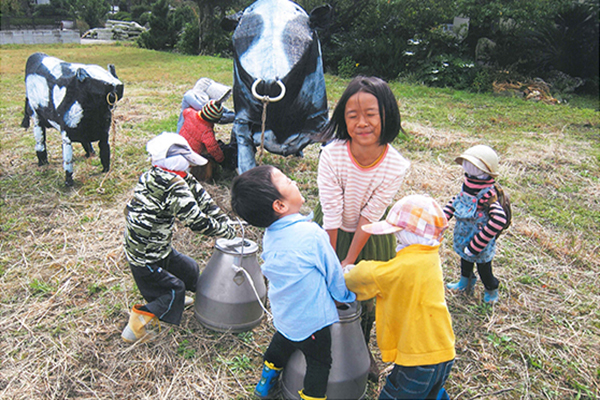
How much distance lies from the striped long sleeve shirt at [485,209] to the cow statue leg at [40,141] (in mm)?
4846

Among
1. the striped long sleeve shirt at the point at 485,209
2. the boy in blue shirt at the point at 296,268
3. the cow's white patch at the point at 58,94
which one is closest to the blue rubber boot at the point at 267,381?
the boy in blue shirt at the point at 296,268

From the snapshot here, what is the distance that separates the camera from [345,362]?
208 centimetres

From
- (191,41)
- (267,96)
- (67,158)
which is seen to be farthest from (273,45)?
(191,41)

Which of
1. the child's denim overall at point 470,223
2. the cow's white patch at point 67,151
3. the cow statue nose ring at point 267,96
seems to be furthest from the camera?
the cow's white patch at point 67,151

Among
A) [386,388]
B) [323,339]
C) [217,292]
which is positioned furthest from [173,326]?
[386,388]

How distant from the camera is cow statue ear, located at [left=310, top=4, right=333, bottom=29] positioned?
3947 millimetres

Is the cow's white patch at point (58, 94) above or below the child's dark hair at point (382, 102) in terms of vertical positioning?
below

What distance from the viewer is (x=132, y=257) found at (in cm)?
260

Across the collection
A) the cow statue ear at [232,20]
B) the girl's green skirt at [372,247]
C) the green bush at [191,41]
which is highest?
the cow statue ear at [232,20]

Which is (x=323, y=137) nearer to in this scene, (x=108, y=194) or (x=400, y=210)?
(x=400, y=210)

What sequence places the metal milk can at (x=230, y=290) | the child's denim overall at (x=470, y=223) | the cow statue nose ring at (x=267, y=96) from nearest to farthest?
1. the metal milk can at (x=230, y=290)
2. the child's denim overall at (x=470, y=223)
3. the cow statue nose ring at (x=267, y=96)

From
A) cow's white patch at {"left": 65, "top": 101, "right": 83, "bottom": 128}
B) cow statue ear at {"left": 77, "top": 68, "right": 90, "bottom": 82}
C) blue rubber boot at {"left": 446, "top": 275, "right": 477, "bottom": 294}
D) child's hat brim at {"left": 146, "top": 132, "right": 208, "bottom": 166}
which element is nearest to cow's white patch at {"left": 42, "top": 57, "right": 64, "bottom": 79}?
cow statue ear at {"left": 77, "top": 68, "right": 90, "bottom": 82}

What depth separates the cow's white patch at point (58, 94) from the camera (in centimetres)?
455

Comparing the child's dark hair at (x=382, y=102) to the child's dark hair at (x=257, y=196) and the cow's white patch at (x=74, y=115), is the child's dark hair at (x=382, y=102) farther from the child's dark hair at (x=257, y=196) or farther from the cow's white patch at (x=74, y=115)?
the cow's white patch at (x=74, y=115)
